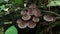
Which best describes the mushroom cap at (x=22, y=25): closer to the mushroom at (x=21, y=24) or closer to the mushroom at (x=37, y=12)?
the mushroom at (x=21, y=24)

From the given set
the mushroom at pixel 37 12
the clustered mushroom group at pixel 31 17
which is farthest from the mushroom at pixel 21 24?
the mushroom at pixel 37 12

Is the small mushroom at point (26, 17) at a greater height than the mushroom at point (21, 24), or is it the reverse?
the small mushroom at point (26, 17)

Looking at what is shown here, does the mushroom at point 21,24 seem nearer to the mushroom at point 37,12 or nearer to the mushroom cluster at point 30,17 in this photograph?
the mushroom cluster at point 30,17

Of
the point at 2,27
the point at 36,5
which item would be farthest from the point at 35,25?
the point at 2,27

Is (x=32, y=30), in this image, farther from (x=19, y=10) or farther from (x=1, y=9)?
(x=1, y=9)

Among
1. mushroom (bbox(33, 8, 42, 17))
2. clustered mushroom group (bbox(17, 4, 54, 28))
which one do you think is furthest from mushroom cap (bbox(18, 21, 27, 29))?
mushroom (bbox(33, 8, 42, 17))

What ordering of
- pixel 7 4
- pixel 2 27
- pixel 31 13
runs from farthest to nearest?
pixel 7 4 < pixel 2 27 < pixel 31 13

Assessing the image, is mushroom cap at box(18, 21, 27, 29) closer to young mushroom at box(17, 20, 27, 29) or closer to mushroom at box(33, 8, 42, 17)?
young mushroom at box(17, 20, 27, 29)

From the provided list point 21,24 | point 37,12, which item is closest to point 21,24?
point 21,24

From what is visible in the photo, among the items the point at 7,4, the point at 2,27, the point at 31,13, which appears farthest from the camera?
the point at 7,4
